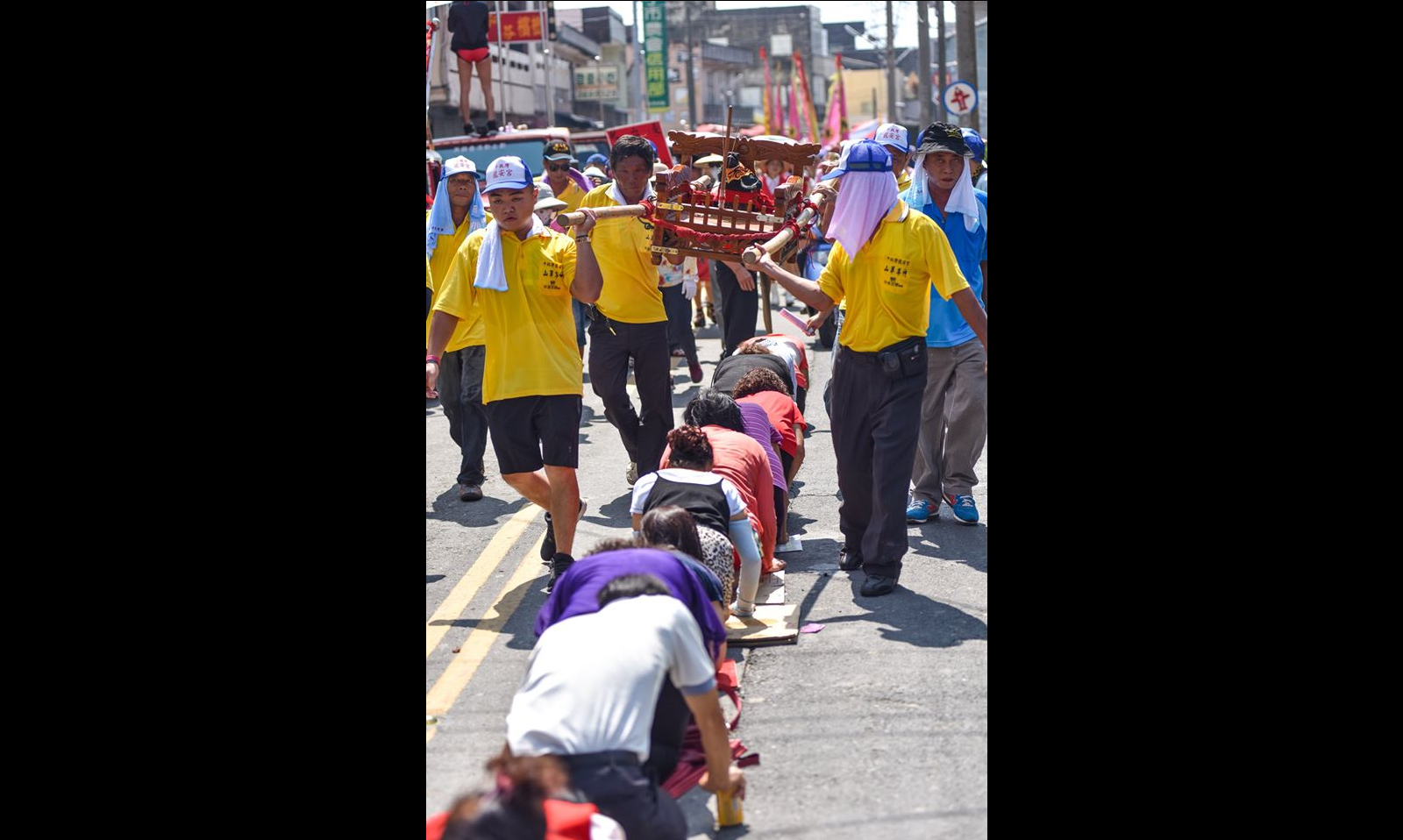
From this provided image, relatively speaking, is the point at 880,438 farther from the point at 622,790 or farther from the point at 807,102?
the point at 807,102

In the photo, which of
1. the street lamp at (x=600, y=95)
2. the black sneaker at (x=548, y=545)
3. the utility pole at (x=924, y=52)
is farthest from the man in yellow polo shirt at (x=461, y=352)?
the street lamp at (x=600, y=95)

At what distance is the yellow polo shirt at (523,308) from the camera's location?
654 cm

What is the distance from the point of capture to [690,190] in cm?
785

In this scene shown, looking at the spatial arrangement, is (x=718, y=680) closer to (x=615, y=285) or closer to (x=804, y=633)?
(x=804, y=633)

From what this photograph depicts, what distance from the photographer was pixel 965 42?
23.0 meters

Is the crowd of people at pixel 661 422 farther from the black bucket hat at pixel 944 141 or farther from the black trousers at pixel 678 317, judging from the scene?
the black trousers at pixel 678 317

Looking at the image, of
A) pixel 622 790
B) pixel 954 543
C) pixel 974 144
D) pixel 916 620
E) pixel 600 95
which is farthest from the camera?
pixel 600 95

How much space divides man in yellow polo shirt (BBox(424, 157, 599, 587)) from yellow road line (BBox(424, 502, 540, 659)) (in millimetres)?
491

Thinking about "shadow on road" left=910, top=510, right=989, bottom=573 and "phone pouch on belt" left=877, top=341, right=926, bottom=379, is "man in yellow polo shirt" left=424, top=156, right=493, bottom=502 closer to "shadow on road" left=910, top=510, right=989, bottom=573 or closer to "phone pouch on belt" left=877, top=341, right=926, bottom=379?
"shadow on road" left=910, top=510, right=989, bottom=573

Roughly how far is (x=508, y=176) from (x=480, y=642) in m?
2.01

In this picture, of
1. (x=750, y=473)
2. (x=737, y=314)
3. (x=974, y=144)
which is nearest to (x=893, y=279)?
(x=750, y=473)

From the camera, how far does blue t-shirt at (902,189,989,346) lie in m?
7.81

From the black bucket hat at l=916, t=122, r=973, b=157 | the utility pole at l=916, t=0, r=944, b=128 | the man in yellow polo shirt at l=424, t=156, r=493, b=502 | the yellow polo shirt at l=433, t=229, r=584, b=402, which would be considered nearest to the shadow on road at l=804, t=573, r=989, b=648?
the yellow polo shirt at l=433, t=229, r=584, b=402

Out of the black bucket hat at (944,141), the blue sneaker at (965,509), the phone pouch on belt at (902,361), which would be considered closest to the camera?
the phone pouch on belt at (902,361)
